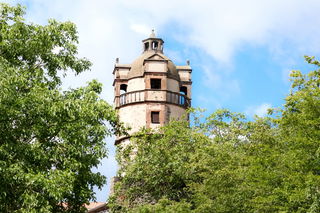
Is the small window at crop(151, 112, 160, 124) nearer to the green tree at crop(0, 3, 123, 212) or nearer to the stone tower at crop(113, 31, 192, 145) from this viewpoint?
the stone tower at crop(113, 31, 192, 145)

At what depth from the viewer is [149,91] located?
50.6m

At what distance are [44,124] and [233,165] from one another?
12429 millimetres

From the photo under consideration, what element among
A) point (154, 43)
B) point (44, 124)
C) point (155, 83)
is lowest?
point (44, 124)

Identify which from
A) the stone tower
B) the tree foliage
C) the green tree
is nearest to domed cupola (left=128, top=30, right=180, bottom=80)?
the stone tower

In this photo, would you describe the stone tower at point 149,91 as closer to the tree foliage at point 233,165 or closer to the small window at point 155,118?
the small window at point 155,118

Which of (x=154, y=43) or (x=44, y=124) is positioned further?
(x=154, y=43)

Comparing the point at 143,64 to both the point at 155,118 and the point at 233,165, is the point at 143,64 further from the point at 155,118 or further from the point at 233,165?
the point at 233,165

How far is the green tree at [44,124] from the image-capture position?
18.4m

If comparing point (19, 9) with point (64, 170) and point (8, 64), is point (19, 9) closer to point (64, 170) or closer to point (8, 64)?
point (8, 64)

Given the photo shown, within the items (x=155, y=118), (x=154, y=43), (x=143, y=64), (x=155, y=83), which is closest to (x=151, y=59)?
(x=143, y=64)

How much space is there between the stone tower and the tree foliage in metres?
9.82

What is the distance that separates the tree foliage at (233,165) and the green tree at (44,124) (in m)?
7.09

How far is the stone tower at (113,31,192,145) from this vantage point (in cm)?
4978

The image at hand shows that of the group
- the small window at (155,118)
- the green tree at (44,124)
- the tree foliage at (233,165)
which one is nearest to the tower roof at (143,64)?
the small window at (155,118)
